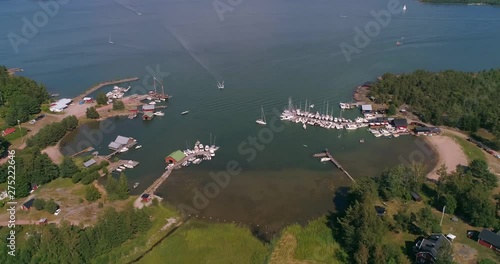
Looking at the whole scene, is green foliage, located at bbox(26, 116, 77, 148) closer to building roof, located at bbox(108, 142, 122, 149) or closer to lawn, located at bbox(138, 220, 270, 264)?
building roof, located at bbox(108, 142, 122, 149)

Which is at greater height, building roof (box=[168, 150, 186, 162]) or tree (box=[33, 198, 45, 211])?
building roof (box=[168, 150, 186, 162])

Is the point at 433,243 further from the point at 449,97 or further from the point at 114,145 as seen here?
the point at 114,145

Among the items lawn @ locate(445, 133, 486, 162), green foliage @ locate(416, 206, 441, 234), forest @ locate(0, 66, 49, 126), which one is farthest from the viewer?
forest @ locate(0, 66, 49, 126)

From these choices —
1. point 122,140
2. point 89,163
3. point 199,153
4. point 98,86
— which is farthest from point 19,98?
point 199,153

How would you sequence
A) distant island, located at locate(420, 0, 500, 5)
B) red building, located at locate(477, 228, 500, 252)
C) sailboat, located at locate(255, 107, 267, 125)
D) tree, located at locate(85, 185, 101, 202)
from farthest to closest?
distant island, located at locate(420, 0, 500, 5)
sailboat, located at locate(255, 107, 267, 125)
tree, located at locate(85, 185, 101, 202)
red building, located at locate(477, 228, 500, 252)

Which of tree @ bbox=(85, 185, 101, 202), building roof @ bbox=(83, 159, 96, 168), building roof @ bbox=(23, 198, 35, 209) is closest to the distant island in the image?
building roof @ bbox=(83, 159, 96, 168)

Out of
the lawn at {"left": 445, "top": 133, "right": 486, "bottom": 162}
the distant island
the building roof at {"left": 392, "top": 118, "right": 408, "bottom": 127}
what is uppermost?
the distant island

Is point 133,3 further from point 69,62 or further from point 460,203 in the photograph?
point 460,203

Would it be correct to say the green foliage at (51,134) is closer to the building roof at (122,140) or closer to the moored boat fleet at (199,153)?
the building roof at (122,140)
